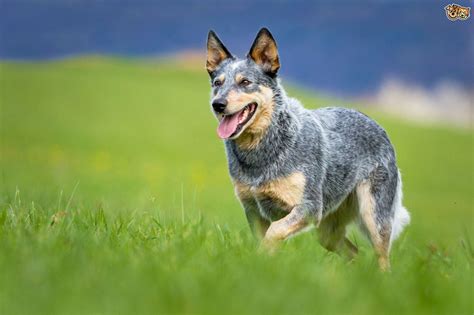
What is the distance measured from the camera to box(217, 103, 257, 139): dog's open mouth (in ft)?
19.8

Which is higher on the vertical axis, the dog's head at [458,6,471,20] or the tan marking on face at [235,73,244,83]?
the dog's head at [458,6,471,20]

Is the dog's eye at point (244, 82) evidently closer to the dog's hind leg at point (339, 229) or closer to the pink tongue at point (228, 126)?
the pink tongue at point (228, 126)

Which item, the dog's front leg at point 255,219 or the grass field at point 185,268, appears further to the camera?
the dog's front leg at point 255,219

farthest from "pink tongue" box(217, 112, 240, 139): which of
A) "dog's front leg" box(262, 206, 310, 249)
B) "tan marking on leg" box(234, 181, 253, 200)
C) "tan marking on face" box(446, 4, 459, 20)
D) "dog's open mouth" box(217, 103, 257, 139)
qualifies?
"tan marking on face" box(446, 4, 459, 20)

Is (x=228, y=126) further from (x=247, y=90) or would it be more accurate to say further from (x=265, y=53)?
(x=265, y=53)

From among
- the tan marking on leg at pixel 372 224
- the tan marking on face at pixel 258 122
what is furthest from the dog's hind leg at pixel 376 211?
the tan marking on face at pixel 258 122

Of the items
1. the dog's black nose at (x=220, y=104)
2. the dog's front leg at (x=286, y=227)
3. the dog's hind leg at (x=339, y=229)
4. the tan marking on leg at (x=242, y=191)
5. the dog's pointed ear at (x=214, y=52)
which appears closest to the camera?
the dog's front leg at (x=286, y=227)

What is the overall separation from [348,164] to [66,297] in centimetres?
380

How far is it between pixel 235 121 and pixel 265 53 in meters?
0.74

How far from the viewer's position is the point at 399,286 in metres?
4.12

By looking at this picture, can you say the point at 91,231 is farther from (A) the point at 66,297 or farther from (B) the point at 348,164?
(B) the point at 348,164

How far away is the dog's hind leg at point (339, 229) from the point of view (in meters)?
7.22

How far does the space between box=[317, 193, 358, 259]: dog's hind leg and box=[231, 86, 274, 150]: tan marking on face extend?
142 centimetres
